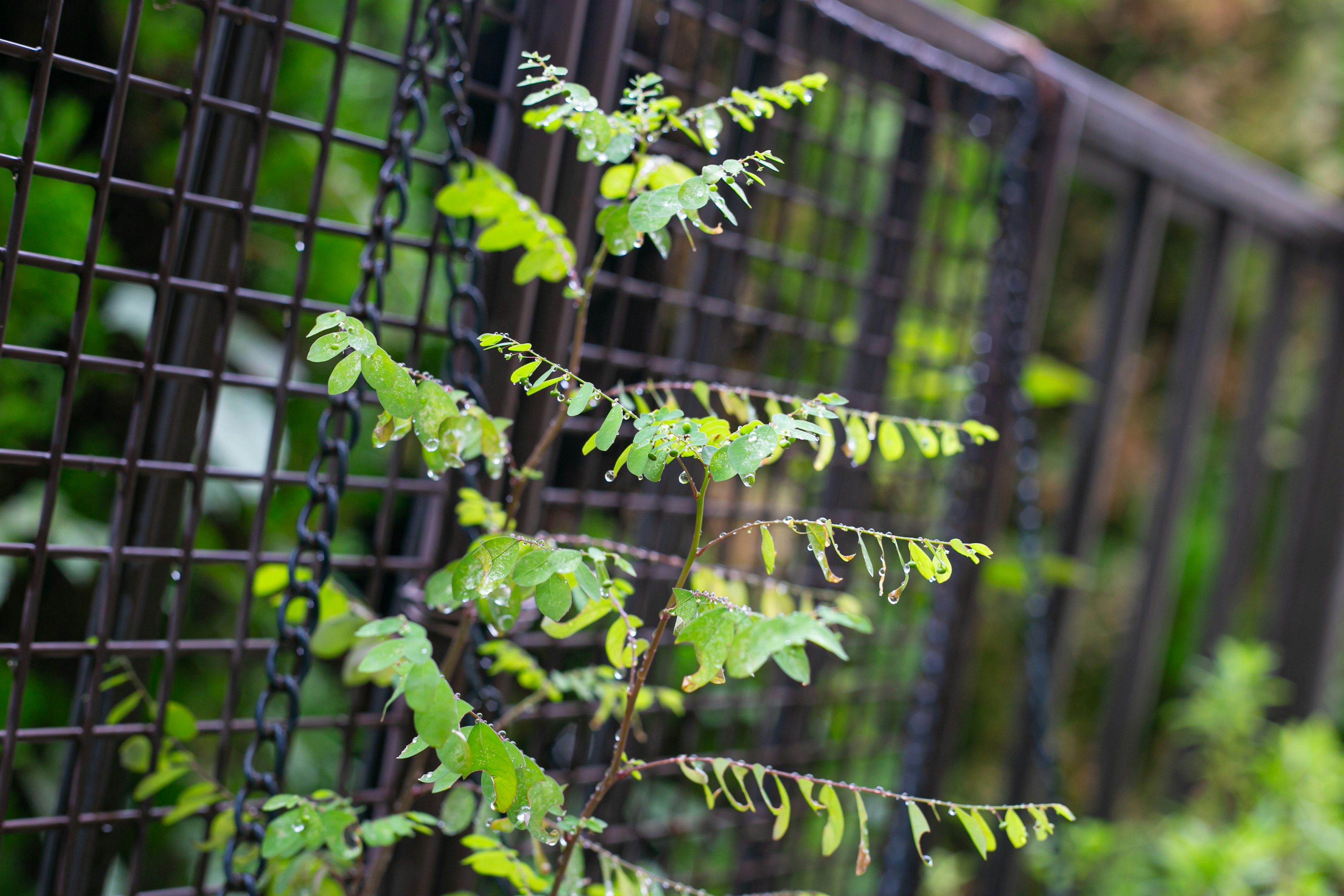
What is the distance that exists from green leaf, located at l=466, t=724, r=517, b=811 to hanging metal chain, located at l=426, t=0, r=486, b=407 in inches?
14.4

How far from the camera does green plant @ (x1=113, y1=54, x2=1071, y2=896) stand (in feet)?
1.79

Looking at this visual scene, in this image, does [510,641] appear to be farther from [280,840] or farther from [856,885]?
[856,885]

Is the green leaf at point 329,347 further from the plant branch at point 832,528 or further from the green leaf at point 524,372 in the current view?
the plant branch at point 832,528

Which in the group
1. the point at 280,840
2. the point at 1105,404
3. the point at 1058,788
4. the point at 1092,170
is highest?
the point at 1092,170

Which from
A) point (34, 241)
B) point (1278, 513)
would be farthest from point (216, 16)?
point (1278, 513)

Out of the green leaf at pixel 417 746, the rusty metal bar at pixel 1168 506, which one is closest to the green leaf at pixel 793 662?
the green leaf at pixel 417 746

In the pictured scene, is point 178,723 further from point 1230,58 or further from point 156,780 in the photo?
point 1230,58

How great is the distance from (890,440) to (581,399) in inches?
11.5

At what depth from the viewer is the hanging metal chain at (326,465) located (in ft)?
2.64

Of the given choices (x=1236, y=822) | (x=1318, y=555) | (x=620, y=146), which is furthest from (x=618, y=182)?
(x=1318, y=555)

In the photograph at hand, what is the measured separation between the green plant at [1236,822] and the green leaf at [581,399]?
4.42ft

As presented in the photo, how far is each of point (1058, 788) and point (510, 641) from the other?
1.04 m

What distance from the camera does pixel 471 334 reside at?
3.08 feet

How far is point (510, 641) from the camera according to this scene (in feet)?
3.46
